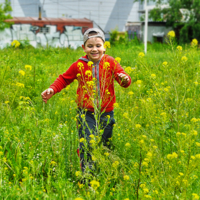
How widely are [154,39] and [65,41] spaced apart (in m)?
8.60

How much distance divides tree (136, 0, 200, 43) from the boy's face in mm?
21304

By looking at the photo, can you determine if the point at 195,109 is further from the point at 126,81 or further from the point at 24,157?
the point at 24,157

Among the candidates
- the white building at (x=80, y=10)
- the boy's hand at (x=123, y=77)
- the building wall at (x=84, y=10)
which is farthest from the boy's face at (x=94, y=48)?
the building wall at (x=84, y=10)

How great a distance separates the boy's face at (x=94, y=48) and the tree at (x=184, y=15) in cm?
2130

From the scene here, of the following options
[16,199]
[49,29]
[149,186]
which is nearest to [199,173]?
[149,186]

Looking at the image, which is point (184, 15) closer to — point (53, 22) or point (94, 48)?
point (53, 22)

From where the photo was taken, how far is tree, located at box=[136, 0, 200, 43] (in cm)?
2253

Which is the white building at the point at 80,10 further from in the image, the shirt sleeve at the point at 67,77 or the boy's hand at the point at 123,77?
the boy's hand at the point at 123,77

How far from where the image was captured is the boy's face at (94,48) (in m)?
2.78

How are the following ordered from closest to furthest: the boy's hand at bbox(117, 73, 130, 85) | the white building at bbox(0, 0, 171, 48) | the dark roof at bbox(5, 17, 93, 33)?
the boy's hand at bbox(117, 73, 130, 85) → the dark roof at bbox(5, 17, 93, 33) → the white building at bbox(0, 0, 171, 48)

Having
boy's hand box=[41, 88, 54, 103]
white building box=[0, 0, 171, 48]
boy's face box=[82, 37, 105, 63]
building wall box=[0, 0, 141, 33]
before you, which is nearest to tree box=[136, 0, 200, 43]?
white building box=[0, 0, 171, 48]

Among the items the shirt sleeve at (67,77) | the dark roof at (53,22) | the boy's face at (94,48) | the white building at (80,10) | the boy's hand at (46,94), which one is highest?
the white building at (80,10)

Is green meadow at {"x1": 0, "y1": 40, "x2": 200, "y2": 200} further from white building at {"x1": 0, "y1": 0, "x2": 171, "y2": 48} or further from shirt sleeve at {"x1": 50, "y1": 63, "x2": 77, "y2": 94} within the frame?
white building at {"x1": 0, "y1": 0, "x2": 171, "y2": 48}

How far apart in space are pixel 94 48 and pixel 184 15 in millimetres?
22509
